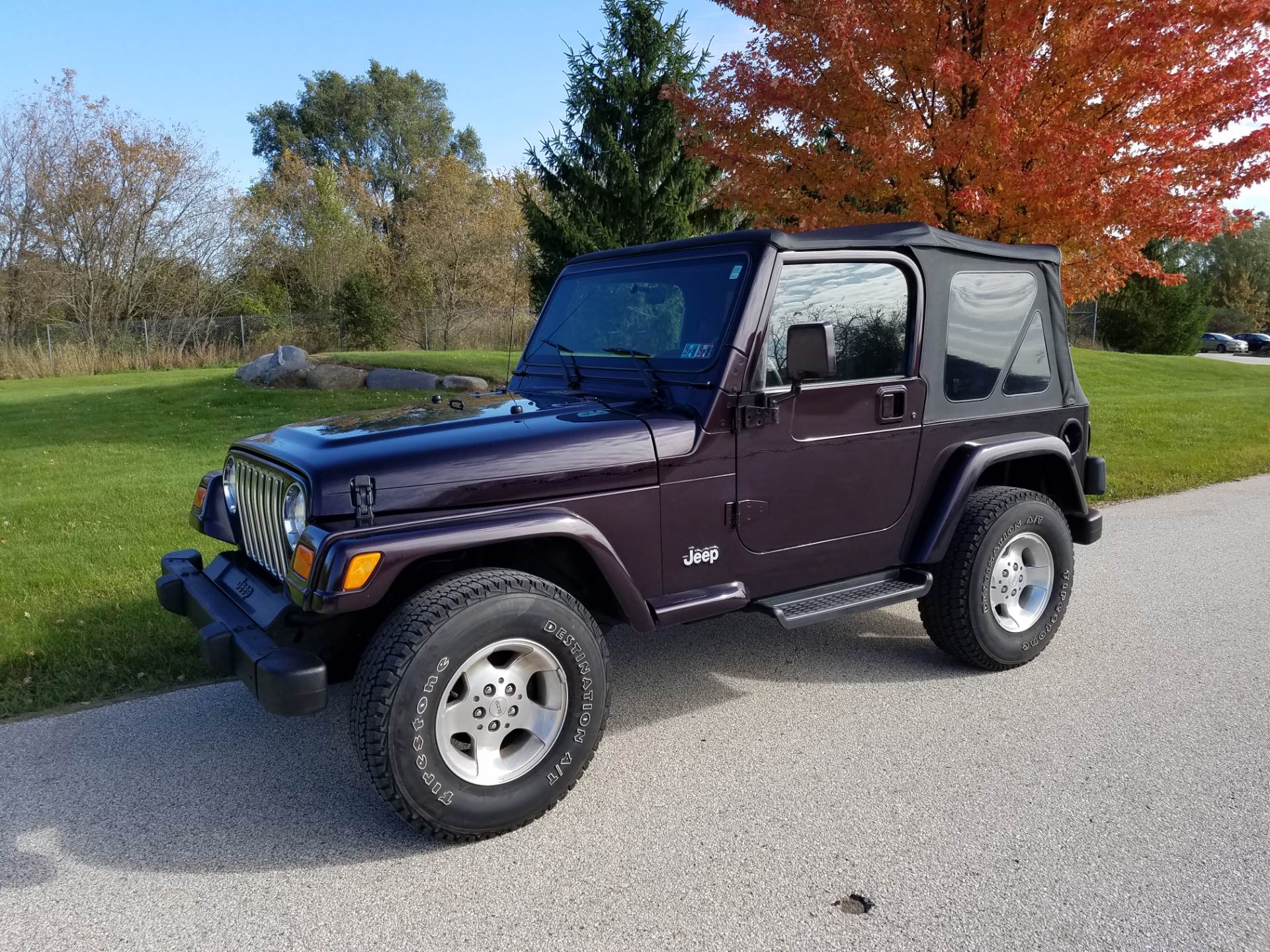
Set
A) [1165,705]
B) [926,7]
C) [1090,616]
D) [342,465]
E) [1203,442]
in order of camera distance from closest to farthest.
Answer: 1. [342,465]
2. [1165,705]
3. [1090,616]
4. [926,7]
5. [1203,442]

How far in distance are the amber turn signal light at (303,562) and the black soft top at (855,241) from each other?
6.09 ft

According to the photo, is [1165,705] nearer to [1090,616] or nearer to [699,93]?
[1090,616]

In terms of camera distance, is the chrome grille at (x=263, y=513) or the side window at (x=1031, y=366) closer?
the chrome grille at (x=263, y=513)

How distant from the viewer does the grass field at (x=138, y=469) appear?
451 centimetres

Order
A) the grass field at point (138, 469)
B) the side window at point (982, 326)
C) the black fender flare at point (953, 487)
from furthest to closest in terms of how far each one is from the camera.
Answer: the grass field at point (138, 469)
the side window at point (982, 326)
the black fender flare at point (953, 487)

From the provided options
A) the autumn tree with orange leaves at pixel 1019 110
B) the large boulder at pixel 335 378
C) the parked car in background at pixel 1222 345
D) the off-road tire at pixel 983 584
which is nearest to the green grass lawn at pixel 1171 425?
the autumn tree with orange leaves at pixel 1019 110

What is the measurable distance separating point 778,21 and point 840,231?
600 centimetres

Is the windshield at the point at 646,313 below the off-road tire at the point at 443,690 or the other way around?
the other way around

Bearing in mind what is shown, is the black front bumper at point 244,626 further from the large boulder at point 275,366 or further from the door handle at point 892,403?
the large boulder at point 275,366

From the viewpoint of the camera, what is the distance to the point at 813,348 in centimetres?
341

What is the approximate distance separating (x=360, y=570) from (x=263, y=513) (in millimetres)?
915

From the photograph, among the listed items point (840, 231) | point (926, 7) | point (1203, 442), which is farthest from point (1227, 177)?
point (840, 231)

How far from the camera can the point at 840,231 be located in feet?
13.2

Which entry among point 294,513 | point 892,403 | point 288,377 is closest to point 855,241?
point 892,403
